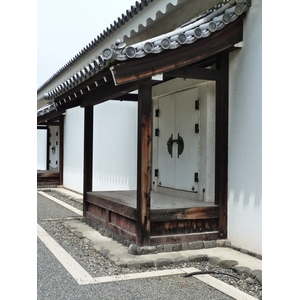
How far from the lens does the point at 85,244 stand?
18.4ft

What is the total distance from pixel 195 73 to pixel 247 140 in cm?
112

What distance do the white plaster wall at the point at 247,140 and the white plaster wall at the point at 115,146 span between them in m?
4.10


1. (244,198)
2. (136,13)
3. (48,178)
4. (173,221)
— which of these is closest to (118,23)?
(136,13)

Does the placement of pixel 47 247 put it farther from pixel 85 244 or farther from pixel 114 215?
pixel 114 215

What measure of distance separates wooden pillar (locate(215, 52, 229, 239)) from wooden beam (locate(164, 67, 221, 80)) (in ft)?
0.41

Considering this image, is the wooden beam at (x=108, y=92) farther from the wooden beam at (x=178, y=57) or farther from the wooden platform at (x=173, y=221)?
the wooden platform at (x=173, y=221)

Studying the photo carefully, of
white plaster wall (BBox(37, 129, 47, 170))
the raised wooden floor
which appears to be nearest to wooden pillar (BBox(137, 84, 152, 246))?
the raised wooden floor

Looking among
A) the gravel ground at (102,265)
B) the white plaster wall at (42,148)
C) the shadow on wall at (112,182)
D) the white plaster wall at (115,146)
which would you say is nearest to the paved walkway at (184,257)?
the gravel ground at (102,265)

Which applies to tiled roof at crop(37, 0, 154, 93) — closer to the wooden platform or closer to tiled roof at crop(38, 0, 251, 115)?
tiled roof at crop(38, 0, 251, 115)

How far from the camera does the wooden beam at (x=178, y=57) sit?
14.1 ft

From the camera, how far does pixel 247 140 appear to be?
4855mm

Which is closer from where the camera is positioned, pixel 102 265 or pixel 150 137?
pixel 102 265

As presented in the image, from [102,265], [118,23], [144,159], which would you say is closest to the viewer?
[102,265]

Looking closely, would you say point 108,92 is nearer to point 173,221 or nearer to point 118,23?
point 173,221
